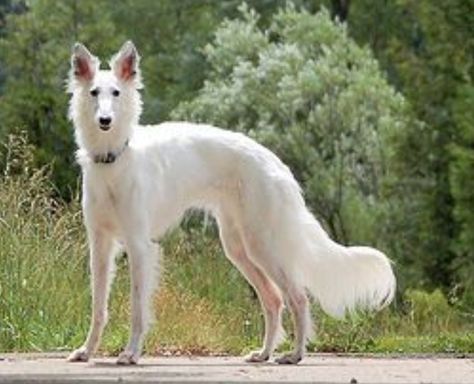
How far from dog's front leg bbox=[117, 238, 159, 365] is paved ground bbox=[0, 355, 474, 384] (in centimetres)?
22

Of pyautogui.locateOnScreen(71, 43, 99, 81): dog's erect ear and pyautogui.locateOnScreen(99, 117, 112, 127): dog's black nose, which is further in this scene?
pyautogui.locateOnScreen(71, 43, 99, 81): dog's erect ear

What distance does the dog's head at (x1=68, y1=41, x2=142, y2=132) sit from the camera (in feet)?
29.0

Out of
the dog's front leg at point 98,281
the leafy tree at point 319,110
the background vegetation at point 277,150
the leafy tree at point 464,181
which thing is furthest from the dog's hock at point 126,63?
the leafy tree at point 319,110

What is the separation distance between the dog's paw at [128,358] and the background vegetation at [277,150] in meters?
1.97

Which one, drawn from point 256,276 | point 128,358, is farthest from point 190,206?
point 128,358

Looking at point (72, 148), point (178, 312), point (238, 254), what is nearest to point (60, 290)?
point (178, 312)

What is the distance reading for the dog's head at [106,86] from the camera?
348 inches

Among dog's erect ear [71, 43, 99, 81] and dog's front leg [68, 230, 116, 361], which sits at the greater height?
dog's erect ear [71, 43, 99, 81]

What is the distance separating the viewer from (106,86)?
29.0 feet

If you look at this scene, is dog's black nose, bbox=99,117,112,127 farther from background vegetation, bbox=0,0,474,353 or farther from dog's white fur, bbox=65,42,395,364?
background vegetation, bbox=0,0,474,353

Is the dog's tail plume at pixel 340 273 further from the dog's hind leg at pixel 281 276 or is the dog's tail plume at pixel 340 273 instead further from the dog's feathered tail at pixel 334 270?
the dog's hind leg at pixel 281 276

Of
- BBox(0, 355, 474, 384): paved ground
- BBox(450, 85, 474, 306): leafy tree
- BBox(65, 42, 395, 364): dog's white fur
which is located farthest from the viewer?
BBox(450, 85, 474, 306): leafy tree

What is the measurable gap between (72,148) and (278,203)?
19903 mm

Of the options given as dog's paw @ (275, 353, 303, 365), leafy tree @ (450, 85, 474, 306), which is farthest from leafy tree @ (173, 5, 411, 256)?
dog's paw @ (275, 353, 303, 365)
